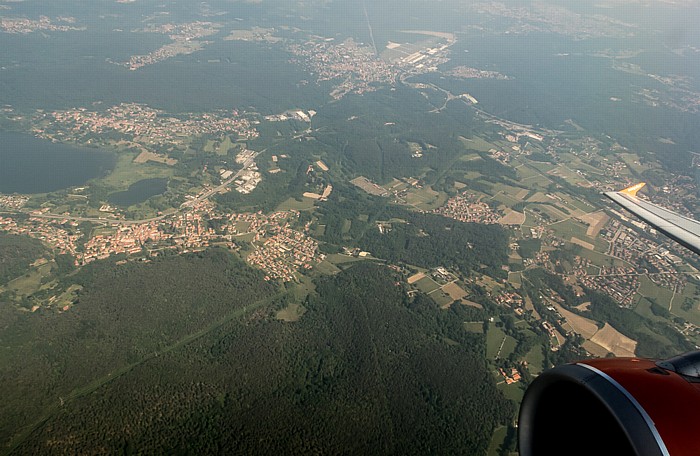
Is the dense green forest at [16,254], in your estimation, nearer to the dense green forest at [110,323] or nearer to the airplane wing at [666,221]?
the dense green forest at [110,323]

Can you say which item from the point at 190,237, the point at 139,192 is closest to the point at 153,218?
the point at 190,237

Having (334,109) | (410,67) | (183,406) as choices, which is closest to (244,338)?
(183,406)

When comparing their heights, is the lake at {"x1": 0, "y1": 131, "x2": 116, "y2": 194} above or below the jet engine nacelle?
below

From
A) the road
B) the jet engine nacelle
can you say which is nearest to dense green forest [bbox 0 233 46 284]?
the road

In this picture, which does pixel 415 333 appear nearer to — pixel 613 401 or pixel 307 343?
pixel 307 343

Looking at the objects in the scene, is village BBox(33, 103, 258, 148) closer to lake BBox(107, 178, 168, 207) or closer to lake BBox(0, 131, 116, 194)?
lake BBox(0, 131, 116, 194)

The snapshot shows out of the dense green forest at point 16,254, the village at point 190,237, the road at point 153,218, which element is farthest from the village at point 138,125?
the dense green forest at point 16,254
